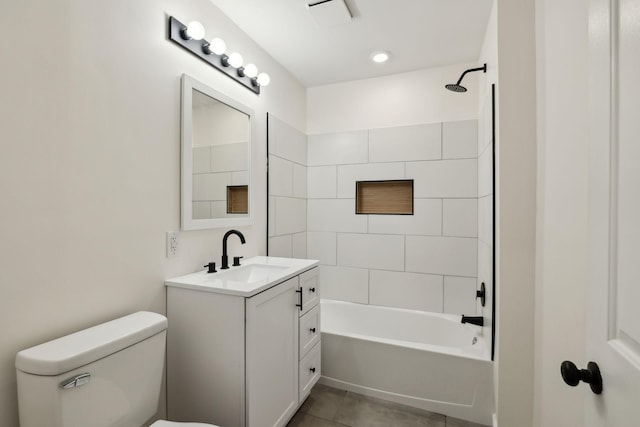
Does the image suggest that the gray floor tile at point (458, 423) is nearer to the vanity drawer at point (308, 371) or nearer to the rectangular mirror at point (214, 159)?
the vanity drawer at point (308, 371)

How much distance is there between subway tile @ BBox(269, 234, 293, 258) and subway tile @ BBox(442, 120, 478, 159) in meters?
1.56

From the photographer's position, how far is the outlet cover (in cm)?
150

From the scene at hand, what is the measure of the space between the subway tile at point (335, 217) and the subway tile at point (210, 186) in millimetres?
1202

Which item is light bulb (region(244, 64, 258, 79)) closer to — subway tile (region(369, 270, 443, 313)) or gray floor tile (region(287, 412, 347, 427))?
subway tile (region(369, 270, 443, 313))

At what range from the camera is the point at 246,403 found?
130 cm

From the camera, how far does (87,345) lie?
97 cm

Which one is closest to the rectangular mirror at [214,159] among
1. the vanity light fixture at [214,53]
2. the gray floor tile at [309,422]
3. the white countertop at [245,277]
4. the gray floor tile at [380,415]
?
the vanity light fixture at [214,53]

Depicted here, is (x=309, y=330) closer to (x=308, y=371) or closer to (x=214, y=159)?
(x=308, y=371)

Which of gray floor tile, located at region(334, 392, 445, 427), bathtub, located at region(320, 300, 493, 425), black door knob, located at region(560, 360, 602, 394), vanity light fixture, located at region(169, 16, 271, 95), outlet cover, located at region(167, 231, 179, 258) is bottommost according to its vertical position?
gray floor tile, located at region(334, 392, 445, 427)

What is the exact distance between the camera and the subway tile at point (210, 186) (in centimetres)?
167

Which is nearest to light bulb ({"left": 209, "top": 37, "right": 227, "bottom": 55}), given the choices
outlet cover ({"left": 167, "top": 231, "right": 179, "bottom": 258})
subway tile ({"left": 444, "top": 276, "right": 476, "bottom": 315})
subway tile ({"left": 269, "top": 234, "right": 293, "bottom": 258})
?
outlet cover ({"left": 167, "top": 231, "right": 179, "bottom": 258})

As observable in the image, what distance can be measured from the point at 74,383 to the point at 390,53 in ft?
8.80

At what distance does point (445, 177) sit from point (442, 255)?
68 centimetres

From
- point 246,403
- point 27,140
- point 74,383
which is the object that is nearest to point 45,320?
point 74,383
